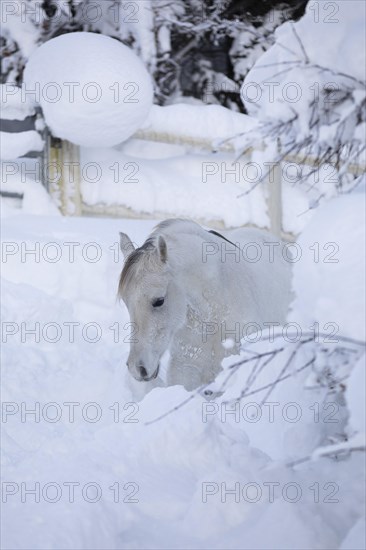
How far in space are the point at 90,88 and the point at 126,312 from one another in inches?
120

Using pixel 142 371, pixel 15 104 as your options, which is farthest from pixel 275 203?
pixel 142 371

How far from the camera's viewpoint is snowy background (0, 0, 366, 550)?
118 inches

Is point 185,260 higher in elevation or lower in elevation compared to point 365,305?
lower

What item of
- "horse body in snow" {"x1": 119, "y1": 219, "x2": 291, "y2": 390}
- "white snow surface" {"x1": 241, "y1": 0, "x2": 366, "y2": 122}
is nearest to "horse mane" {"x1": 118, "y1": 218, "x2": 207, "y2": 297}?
"horse body in snow" {"x1": 119, "y1": 219, "x2": 291, "y2": 390}

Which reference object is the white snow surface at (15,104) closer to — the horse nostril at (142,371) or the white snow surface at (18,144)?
the white snow surface at (18,144)

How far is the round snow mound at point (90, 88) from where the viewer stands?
9234 mm

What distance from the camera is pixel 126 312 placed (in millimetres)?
7805

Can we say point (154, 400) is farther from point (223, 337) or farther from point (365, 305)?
point (365, 305)

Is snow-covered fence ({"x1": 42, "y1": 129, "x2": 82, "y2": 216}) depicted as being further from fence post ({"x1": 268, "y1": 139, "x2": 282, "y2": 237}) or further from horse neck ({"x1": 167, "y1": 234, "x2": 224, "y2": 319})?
horse neck ({"x1": 167, "y1": 234, "x2": 224, "y2": 319})

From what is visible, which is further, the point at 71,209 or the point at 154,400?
the point at 71,209

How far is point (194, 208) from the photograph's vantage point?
10805 mm

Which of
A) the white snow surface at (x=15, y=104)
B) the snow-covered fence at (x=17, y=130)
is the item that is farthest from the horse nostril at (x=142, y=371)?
the white snow surface at (x=15, y=104)

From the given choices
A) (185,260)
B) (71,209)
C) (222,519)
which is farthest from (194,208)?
(222,519)

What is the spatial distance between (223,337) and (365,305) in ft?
9.76
